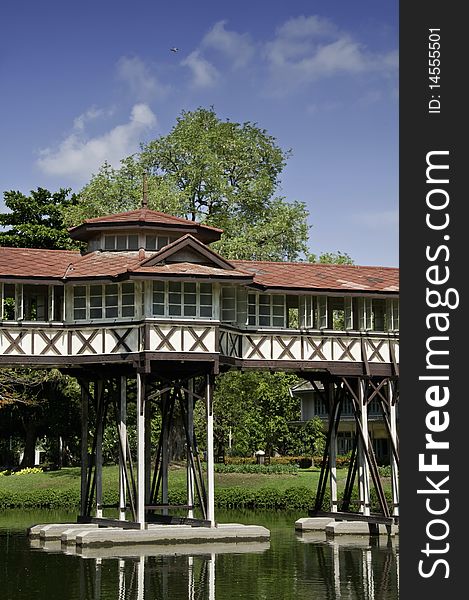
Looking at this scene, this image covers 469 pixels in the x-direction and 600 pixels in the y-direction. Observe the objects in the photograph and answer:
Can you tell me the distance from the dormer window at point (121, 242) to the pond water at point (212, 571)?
972cm

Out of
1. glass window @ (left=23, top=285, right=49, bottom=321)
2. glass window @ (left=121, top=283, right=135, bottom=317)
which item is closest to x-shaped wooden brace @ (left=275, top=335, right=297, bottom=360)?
glass window @ (left=121, top=283, right=135, bottom=317)

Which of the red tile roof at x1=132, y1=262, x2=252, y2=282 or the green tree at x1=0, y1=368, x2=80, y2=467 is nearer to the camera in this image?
the red tile roof at x1=132, y1=262, x2=252, y2=282

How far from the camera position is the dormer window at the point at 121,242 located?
38.0m

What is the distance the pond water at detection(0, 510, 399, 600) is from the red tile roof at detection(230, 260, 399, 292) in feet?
26.9

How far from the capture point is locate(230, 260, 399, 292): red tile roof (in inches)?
1496

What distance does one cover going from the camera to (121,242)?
125 feet

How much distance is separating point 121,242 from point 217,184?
17339 millimetres

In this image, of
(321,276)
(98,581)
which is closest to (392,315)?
(321,276)

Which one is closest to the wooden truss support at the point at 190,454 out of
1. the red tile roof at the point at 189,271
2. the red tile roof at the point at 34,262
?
the red tile roof at the point at 189,271

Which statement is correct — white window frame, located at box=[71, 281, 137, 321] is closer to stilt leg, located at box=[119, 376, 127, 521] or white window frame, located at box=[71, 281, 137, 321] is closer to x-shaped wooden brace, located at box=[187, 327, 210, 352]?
x-shaped wooden brace, located at box=[187, 327, 210, 352]

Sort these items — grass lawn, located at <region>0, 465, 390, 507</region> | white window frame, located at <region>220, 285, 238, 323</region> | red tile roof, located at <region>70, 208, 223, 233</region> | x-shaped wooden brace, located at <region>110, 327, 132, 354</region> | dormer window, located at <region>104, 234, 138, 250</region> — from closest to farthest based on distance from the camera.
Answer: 1. x-shaped wooden brace, located at <region>110, 327, 132, 354</region>
2. white window frame, located at <region>220, 285, 238, 323</region>
3. red tile roof, located at <region>70, 208, 223, 233</region>
4. dormer window, located at <region>104, 234, 138, 250</region>
5. grass lawn, located at <region>0, 465, 390, 507</region>

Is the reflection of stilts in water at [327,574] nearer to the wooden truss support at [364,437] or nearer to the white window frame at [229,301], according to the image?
the wooden truss support at [364,437]

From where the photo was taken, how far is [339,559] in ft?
105

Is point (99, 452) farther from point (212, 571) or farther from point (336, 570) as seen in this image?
point (336, 570)
